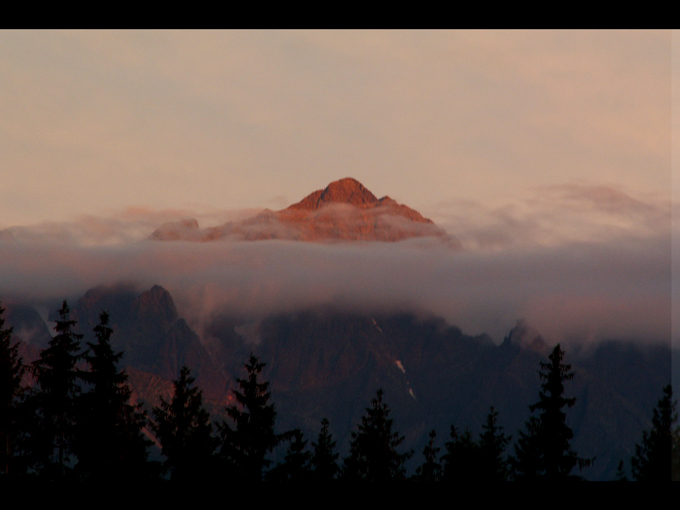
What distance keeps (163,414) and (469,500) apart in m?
56.6

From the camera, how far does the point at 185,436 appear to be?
56531mm

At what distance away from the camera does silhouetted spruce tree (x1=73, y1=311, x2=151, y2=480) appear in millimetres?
49875

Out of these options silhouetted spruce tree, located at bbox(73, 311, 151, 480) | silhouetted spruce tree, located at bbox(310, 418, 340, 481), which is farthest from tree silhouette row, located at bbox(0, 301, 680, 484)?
silhouetted spruce tree, located at bbox(310, 418, 340, 481)

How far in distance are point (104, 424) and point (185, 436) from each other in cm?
746

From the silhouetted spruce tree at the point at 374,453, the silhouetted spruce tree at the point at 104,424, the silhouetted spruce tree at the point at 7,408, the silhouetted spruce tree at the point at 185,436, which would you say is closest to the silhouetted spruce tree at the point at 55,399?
the silhouetted spruce tree at the point at 104,424

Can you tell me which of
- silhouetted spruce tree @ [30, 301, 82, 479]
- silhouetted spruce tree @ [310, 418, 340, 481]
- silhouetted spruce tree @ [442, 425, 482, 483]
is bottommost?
silhouetted spruce tree @ [310, 418, 340, 481]

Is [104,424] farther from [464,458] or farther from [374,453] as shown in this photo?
[374,453]

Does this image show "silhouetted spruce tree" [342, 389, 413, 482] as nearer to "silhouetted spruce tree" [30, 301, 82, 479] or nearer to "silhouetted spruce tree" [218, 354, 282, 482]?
"silhouetted spruce tree" [218, 354, 282, 482]

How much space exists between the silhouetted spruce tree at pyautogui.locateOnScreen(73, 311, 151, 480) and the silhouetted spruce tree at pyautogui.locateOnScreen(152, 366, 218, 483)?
3.02 meters

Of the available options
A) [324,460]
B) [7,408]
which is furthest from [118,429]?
[324,460]

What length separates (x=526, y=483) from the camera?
6.22 metres

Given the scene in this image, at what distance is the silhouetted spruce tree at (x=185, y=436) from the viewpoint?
5438 centimetres

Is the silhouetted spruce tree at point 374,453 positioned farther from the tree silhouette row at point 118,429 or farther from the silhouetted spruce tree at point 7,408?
the silhouetted spruce tree at point 7,408
